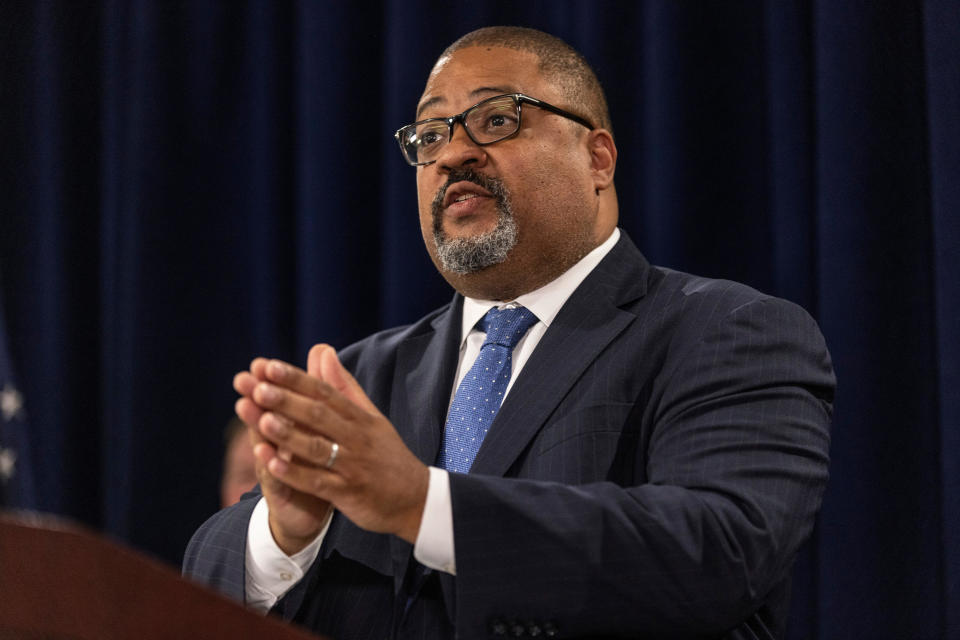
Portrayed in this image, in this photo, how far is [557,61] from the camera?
1744 mm

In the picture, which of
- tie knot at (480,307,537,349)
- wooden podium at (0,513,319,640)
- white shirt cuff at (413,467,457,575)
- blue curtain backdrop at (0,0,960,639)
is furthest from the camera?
blue curtain backdrop at (0,0,960,639)

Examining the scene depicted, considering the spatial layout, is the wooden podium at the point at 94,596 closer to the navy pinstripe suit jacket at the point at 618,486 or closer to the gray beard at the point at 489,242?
the navy pinstripe suit jacket at the point at 618,486

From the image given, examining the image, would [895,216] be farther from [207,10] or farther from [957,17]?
[207,10]

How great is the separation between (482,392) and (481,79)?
21.1 inches

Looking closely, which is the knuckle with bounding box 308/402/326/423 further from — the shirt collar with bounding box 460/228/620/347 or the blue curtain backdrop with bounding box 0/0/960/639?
the blue curtain backdrop with bounding box 0/0/960/639

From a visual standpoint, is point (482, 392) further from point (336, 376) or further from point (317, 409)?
point (317, 409)

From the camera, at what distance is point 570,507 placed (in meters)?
1.07

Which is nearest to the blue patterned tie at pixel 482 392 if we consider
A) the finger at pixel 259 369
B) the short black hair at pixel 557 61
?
the short black hair at pixel 557 61

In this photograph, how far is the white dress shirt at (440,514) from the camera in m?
1.04

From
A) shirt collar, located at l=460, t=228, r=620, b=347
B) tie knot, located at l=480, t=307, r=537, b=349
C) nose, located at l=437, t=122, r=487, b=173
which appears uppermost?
nose, located at l=437, t=122, r=487, b=173

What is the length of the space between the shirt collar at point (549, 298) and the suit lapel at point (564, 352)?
53mm

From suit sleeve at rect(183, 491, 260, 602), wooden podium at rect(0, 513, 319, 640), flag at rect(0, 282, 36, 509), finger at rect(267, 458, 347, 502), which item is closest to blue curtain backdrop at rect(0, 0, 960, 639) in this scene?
flag at rect(0, 282, 36, 509)

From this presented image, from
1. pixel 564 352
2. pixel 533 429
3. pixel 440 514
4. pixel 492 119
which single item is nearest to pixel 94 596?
pixel 440 514

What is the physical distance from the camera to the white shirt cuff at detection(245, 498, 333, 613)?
132 cm
